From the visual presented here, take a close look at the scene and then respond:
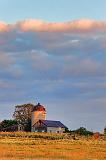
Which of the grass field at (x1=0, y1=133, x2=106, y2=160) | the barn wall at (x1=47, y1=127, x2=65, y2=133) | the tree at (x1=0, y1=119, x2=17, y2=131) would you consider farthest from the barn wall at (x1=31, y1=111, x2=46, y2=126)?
the grass field at (x1=0, y1=133, x2=106, y2=160)

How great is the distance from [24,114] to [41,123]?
13551 millimetres

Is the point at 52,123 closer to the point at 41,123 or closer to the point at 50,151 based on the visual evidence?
the point at 41,123

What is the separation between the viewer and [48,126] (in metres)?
160

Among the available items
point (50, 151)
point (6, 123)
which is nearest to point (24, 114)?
point (6, 123)

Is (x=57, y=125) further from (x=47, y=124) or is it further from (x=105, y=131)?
(x=105, y=131)

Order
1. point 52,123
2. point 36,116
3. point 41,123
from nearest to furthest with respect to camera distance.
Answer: point 36,116, point 41,123, point 52,123

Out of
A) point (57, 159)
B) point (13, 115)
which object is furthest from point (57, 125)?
point (57, 159)

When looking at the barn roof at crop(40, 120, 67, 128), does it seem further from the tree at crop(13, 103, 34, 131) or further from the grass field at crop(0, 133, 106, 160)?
the grass field at crop(0, 133, 106, 160)

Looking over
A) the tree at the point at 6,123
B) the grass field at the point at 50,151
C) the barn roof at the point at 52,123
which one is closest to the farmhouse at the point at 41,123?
the barn roof at the point at 52,123

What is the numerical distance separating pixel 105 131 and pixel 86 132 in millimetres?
12161

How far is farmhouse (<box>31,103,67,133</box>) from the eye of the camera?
15638 centimetres

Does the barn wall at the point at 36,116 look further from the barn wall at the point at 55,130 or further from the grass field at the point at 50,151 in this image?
the grass field at the point at 50,151

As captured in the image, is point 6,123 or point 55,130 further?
point 6,123

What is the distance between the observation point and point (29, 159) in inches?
1350
